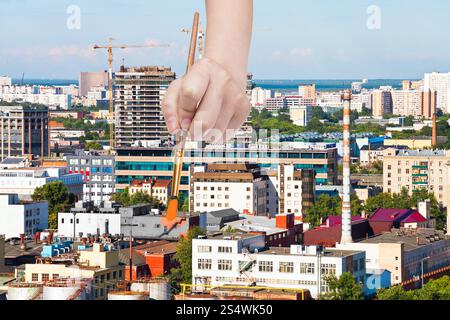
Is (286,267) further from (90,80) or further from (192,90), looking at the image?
(90,80)

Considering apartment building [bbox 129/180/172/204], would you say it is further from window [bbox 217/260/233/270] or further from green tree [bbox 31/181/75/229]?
window [bbox 217/260/233/270]

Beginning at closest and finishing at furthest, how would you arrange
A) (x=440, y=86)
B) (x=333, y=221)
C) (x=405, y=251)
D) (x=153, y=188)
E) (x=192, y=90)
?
(x=192, y=90) → (x=405, y=251) → (x=333, y=221) → (x=153, y=188) → (x=440, y=86)

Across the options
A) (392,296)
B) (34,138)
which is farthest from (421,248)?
(34,138)

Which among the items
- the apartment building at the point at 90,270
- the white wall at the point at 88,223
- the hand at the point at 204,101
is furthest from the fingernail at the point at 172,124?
the white wall at the point at 88,223

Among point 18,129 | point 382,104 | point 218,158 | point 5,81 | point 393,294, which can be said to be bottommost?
point 393,294

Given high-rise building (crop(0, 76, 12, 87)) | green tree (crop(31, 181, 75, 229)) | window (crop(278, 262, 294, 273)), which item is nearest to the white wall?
green tree (crop(31, 181, 75, 229))

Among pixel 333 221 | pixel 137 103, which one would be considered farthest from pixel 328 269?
pixel 137 103
